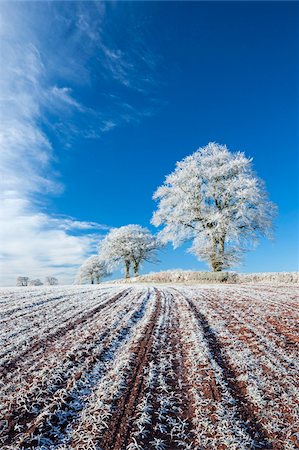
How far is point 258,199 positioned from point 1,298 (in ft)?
72.4

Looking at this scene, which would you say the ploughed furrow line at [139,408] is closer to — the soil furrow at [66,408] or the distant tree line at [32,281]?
the soil furrow at [66,408]

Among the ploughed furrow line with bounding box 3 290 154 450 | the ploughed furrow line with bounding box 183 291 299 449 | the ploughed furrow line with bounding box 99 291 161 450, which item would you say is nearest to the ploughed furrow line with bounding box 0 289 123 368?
the ploughed furrow line with bounding box 3 290 154 450

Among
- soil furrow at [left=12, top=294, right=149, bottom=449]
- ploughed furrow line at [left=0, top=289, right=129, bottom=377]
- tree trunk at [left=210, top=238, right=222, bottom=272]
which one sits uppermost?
tree trunk at [left=210, top=238, right=222, bottom=272]

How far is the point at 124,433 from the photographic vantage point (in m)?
3.46

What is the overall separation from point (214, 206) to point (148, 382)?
24.4m

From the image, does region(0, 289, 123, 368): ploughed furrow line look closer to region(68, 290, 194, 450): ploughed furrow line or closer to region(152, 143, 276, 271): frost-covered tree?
region(68, 290, 194, 450): ploughed furrow line

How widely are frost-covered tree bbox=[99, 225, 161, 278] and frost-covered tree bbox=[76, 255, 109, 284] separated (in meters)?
14.6

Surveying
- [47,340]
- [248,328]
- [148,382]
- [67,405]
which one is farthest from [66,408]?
[248,328]

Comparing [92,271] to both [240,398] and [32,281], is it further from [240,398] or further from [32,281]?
[240,398]

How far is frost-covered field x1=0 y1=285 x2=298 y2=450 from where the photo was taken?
136 inches

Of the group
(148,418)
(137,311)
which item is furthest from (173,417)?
(137,311)

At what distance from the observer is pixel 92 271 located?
63375mm

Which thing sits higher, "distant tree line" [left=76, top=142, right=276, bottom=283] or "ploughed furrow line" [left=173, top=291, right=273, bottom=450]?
"distant tree line" [left=76, top=142, right=276, bottom=283]

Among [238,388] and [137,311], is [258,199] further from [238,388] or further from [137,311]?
[238,388]
